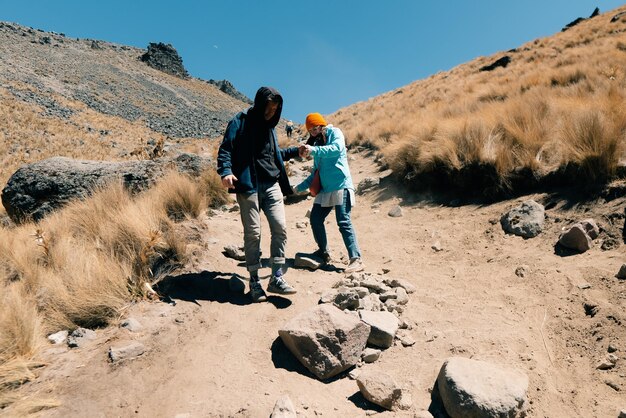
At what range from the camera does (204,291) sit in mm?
3664

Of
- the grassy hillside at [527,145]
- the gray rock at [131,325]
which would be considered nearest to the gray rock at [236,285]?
the gray rock at [131,325]

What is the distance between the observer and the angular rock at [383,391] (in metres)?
2.19

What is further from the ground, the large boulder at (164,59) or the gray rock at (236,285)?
the large boulder at (164,59)

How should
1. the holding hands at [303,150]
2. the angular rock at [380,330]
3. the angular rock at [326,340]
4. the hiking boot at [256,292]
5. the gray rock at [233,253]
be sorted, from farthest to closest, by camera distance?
the gray rock at [233,253]
the holding hands at [303,150]
the hiking boot at [256,292]
the angular rock at [380,330]
the angular rock at [326,340]

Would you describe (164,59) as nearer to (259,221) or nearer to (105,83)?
(105,83)

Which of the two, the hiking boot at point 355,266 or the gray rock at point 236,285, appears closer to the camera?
the gray rock at point 236,285

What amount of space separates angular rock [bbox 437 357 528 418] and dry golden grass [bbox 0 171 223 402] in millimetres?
2588

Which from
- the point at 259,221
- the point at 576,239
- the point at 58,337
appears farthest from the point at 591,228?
the point at 58,337

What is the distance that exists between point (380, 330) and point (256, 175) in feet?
5.79

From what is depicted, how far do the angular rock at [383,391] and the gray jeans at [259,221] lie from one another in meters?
1.54

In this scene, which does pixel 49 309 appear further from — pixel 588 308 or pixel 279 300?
pixel 588 308

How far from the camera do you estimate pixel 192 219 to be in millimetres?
5395

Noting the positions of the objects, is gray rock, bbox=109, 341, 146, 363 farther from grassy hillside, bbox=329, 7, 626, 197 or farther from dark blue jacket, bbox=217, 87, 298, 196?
grassy hillside, bbox=329, 7, 626, 197

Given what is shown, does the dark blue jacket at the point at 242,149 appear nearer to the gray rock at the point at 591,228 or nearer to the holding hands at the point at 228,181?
the holding hands at the point at 228,181
